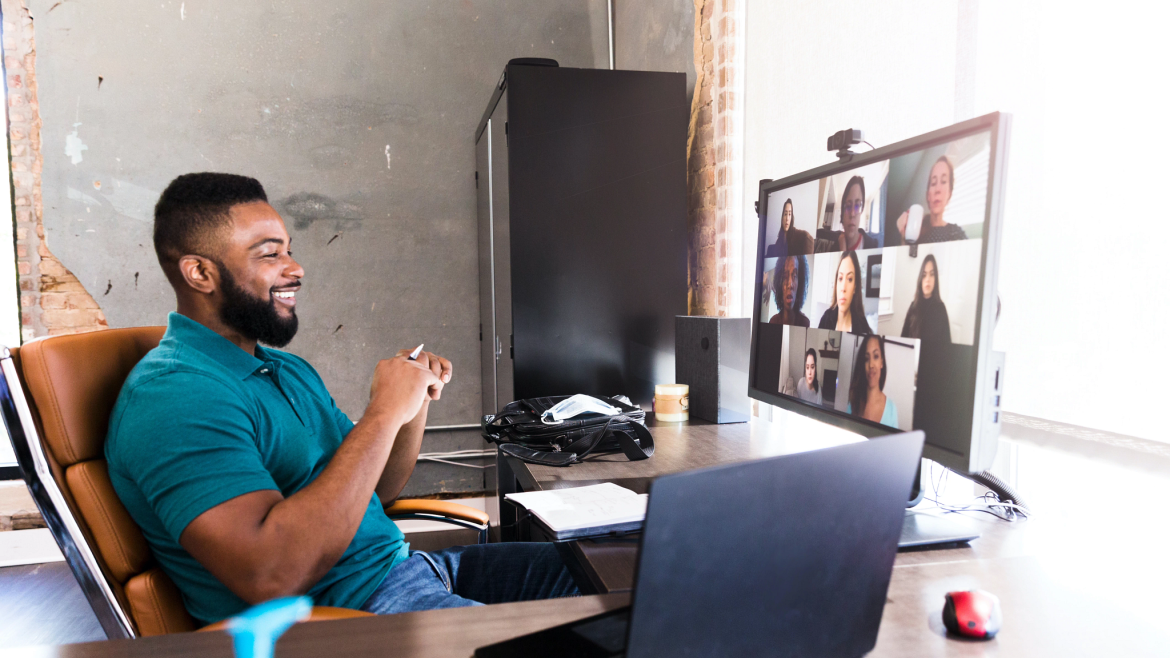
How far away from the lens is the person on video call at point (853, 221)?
1085 mm

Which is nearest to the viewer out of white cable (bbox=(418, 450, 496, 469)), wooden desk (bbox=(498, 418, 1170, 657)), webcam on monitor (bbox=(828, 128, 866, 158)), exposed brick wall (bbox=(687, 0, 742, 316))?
wooden desk (bbox=(498, 418, 1170, 657))

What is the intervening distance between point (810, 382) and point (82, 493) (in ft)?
3.91

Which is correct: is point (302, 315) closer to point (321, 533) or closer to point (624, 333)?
point (624, 333)

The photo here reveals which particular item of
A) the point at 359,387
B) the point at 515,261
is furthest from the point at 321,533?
the point at 359,387

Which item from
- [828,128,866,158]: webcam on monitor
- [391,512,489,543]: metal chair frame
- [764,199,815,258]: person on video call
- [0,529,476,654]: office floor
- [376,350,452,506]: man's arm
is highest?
[828,128,866,158]: webcam on monitor

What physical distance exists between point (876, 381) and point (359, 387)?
2.95m

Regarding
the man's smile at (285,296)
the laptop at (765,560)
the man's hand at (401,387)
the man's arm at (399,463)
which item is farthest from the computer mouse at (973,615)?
the man's smile at (285,296)

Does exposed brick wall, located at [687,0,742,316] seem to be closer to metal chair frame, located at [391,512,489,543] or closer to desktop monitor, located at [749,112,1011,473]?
desktop monitor, located at [749,112,1011,473]

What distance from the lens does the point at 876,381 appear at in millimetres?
1051

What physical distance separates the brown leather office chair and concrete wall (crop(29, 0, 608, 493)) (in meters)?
2.42

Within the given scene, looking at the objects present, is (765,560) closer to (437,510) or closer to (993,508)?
(993,508)

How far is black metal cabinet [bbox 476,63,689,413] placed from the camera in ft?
7.54

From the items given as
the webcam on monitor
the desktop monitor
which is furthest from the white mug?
the webcam on monitor

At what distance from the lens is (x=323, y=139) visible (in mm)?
3420
